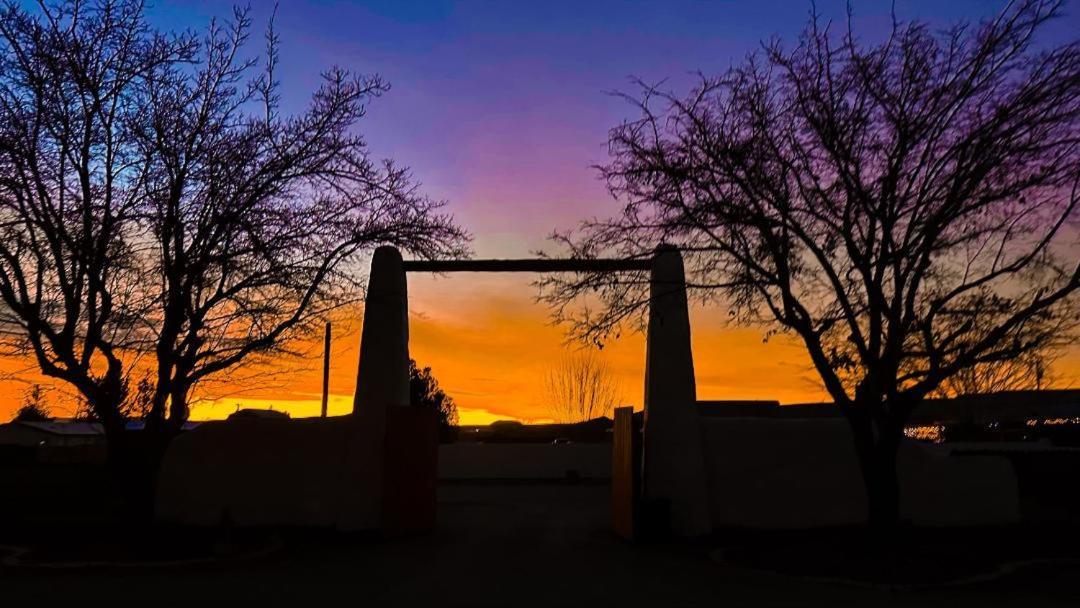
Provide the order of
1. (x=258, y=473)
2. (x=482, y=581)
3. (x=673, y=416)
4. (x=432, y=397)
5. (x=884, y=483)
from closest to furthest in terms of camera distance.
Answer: (x=482, y=581) → (x=884, y=483) → (x=673, y=416) → (x=258, y=473) → (x=432, y=397)

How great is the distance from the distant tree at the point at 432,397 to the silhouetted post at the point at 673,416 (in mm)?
35560

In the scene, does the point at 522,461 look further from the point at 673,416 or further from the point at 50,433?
A: the point at 50,433

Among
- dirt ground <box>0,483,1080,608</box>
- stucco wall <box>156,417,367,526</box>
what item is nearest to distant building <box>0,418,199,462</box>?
stucco wall <box>156,417,367,526</box>

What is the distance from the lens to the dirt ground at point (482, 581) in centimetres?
1110

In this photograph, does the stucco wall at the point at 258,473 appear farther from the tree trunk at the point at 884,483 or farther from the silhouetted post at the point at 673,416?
the tree trunk at the point at 884,483

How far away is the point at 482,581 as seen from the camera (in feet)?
41.6

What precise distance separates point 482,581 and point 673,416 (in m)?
6.60

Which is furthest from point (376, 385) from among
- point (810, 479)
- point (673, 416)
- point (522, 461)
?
point (522, 461)

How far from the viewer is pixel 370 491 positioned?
1830cm

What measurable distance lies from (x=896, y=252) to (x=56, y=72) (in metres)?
13.1

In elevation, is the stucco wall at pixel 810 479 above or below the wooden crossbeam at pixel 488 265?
below

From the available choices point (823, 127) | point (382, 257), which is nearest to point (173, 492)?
point (382, 257)

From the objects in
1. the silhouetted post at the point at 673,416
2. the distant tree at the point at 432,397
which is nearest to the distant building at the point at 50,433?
the distant tree at the point at 432,397

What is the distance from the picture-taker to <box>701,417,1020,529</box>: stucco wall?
18.8m
